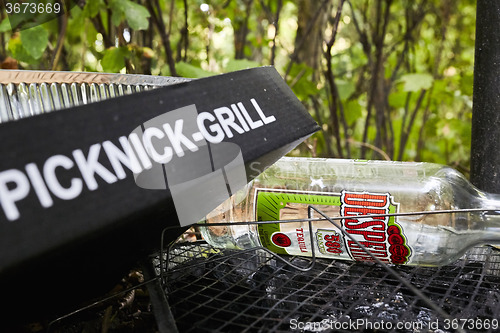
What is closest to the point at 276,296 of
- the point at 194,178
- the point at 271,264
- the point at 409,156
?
the point at 271,264

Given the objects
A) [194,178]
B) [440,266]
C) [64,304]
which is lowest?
[440,266]

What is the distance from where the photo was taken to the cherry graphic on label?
1.95 feet

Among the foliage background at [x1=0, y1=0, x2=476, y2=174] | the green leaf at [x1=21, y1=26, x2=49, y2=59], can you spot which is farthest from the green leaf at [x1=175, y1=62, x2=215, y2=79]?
the green leaf at [x1=21, y1=26, x2=49, y2=59]

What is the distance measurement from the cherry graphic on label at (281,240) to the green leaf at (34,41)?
2.10 ft

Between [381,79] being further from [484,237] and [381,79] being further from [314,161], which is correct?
[484,237]

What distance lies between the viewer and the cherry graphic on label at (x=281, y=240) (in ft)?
1.95

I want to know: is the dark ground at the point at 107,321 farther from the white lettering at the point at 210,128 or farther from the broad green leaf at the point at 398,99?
the broad green leaf at the point at 398,99

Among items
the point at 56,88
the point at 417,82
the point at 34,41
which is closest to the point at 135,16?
the point at 34,41

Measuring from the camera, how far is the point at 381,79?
163cm

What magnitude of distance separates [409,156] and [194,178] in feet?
6.41

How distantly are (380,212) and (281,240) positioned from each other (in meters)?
0.14

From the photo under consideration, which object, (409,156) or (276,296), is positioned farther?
(409,156)

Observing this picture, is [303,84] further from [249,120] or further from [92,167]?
[92,167]

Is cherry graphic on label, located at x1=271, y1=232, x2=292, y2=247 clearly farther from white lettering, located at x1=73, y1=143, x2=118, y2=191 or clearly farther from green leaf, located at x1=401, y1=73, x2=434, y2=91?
green leaf, located at x1=401, y1=73, x2=434, y2=91
